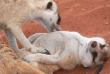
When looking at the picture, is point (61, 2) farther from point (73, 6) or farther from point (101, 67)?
point (101, 67)

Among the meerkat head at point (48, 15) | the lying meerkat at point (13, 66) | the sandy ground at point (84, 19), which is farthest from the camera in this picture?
the sandy ground at point (84, 19)

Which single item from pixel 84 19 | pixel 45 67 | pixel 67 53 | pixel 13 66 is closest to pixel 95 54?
pixel 67 53

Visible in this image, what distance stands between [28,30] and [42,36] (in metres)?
1.87

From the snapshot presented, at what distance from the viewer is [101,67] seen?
4188mm

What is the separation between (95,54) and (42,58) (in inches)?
34.9

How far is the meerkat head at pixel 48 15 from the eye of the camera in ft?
17.7

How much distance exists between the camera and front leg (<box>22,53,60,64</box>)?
13.3 ft

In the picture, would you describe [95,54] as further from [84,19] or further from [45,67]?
[84,19]

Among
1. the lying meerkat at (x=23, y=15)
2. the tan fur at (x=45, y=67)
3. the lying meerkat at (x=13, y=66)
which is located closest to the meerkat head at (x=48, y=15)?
the lying meerkat at (x=23, y=15)

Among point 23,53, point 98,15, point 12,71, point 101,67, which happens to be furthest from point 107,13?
point 12,71

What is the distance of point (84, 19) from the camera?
6434mm

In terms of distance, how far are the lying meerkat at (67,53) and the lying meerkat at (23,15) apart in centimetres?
34

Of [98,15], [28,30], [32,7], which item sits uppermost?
[32,7]

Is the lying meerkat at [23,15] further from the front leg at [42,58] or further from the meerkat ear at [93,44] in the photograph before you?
the meerkat ear at [93,44]
